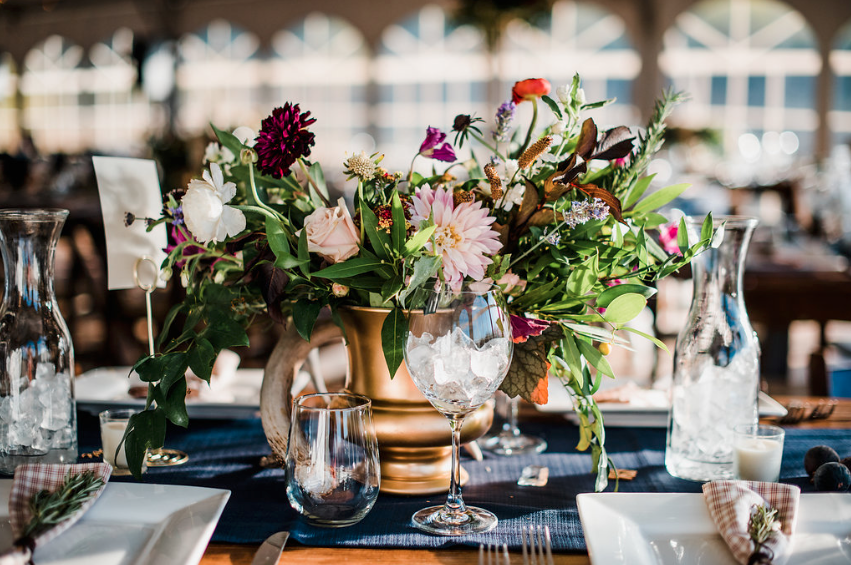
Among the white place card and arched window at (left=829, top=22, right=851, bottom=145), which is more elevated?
arched window at (left=829, top=22, right=851, bottom=145)

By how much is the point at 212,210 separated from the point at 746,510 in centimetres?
59

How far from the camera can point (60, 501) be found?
685 millimetres

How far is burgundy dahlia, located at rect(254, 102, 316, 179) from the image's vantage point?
0.77 meters

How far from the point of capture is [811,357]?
1.55 meters

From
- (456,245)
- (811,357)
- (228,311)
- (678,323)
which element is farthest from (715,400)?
(678,323)

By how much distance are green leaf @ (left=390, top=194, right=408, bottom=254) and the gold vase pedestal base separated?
0.24 m

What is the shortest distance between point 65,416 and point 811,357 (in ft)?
4.59

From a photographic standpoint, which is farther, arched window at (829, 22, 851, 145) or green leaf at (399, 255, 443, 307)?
arched window at (829, 22, 851, 145)

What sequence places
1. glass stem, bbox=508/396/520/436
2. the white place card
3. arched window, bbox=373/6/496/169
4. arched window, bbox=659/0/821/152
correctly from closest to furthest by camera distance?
1. the white place card
2. glass stem, bbox=508/396/520/436
3. arched window, bbox=659/0/821/152
4. arched window, bbox=373/6/496/169

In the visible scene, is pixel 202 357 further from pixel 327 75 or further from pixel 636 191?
pixel 327 75

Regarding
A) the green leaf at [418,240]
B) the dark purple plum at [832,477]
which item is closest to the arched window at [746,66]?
the dark purple plum at [832,477]

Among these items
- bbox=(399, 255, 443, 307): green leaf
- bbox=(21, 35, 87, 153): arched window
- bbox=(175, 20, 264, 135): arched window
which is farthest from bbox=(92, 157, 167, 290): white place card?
bbox=(21, 35, 87, 153): arched window

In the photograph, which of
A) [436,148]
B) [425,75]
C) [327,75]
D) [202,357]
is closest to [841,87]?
[425,75]

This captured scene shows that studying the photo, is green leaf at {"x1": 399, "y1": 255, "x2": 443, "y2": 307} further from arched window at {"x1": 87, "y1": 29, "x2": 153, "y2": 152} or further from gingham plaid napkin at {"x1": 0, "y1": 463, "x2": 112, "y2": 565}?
arched window at {"x1": 87, "y1": 29, "x2": 153, "y2": 152}
